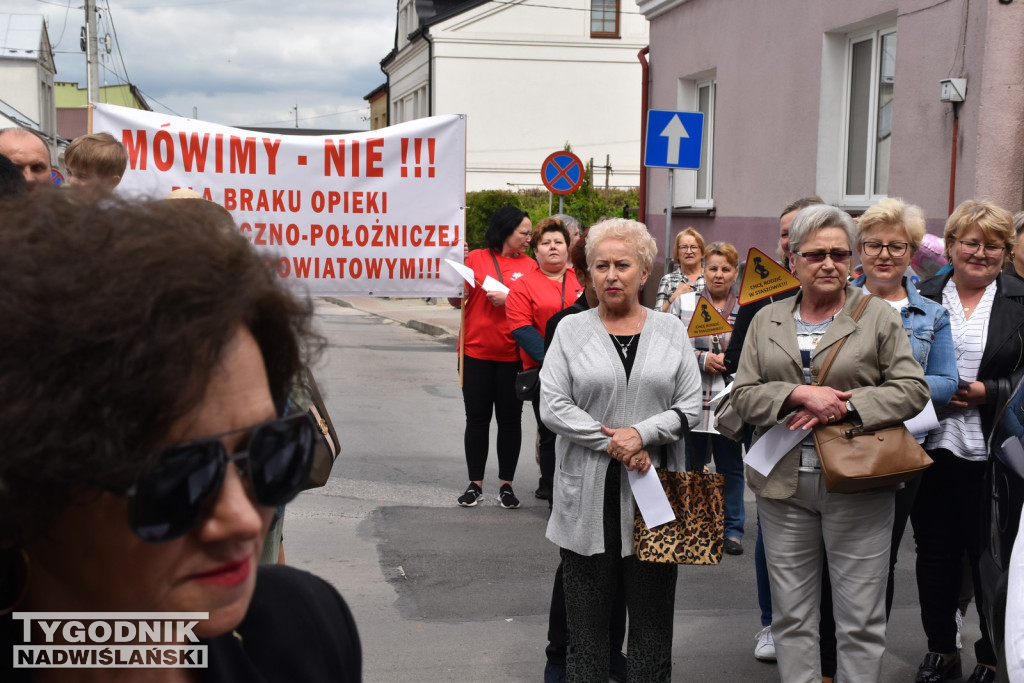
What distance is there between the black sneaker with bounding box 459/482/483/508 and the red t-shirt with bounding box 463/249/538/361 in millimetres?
898

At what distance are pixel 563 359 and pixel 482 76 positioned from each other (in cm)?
3678

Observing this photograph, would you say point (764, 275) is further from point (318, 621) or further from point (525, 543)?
point (318, 621)

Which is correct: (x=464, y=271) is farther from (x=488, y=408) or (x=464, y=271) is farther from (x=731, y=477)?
(x=731, y=477)

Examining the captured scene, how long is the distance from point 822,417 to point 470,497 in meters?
3.86

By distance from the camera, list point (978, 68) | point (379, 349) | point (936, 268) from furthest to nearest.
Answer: point (379, 349), point (978, 68), point (936, 268)

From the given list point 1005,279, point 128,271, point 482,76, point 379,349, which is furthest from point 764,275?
point 482,76

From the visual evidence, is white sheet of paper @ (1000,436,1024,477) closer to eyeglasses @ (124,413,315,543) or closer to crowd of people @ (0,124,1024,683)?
crowd of people @ (0,124,1024,683)

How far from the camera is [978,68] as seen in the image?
30.2 feet

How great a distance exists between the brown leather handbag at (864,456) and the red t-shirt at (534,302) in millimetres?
2943

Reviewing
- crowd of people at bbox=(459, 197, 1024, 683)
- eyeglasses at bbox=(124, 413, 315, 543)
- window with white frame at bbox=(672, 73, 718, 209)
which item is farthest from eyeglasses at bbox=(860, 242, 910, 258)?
window with white frame at bbox=(672, 73, 718, 209)

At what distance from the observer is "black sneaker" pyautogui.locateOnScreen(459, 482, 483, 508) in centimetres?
757

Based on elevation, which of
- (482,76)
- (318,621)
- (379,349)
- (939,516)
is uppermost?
(482,76)

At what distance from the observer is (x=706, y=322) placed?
588 centimetres

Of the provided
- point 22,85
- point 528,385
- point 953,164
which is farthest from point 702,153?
point 22,85
